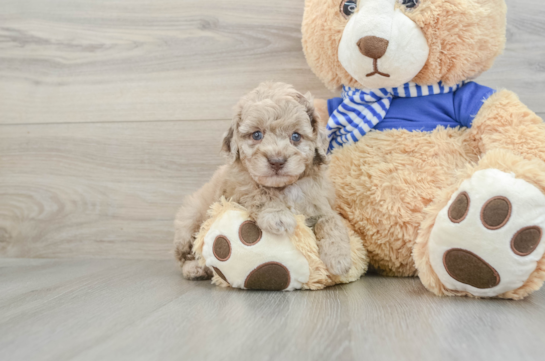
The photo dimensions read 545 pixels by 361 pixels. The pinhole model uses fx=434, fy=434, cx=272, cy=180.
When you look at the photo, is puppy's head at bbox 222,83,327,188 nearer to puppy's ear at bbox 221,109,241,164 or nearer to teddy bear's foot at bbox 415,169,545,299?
puppy's ear at bbox 221,109,241,164

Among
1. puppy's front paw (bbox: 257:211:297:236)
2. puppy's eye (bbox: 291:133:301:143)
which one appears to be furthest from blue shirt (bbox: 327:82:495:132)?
puppy's front paw (bbox: 257:211:297:236)

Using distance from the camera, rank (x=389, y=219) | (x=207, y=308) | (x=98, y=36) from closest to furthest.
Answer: (x=207, y=308) < (x=389, y=219) < (x=98, y=36)

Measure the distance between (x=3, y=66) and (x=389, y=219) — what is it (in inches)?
66.4

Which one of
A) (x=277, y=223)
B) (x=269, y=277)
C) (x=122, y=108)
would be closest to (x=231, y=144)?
(x=277, y=223)

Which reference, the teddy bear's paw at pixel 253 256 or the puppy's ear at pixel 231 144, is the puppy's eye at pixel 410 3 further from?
the teddy bear's paw at pixel 253 256

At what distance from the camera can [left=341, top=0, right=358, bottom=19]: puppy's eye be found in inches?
48.2

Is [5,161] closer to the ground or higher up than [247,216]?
closer to the ground

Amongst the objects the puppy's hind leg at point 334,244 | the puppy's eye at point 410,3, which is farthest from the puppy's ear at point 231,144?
the puppy's eye at point 410,3

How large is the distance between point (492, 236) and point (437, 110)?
486 millimetres

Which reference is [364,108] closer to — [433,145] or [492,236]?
[433,145]

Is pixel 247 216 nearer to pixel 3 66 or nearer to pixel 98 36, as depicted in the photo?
pixel 98 36

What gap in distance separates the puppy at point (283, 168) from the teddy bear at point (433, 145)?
0.15 m

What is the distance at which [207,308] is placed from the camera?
100 centimetres

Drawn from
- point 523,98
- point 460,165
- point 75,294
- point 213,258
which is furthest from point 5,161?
point 523,98
